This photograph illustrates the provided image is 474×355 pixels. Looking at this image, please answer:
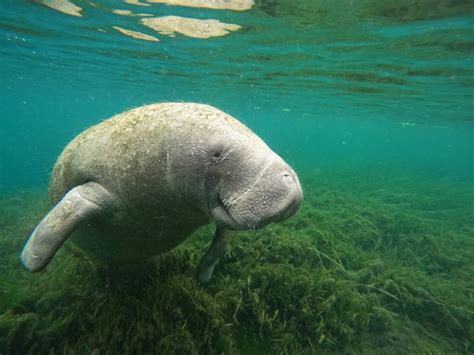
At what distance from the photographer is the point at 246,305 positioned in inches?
165

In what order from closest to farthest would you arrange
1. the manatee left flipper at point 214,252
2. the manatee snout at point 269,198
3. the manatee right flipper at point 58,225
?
1. the manatee snout at point 269,198
2. the manatee right flipper at point 58,225
3. the manatee left flipper at point 214,252

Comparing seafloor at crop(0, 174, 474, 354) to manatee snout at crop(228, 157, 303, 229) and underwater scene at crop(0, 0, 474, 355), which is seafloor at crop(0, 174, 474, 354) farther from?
manatee snout at crop(228, 157, 303, 229)

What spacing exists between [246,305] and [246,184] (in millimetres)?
2403

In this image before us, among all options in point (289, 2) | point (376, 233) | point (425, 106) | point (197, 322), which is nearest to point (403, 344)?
point (197, 322)

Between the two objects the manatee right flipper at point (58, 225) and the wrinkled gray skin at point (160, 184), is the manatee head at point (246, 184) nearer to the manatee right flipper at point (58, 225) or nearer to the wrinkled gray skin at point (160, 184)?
the wrinkled gray skin at point (160, 184)

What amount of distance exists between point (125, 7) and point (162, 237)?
10032mm

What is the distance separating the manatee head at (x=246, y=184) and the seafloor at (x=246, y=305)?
5.71ft

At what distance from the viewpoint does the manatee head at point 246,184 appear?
2.29 metres

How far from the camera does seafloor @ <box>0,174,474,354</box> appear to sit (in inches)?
139

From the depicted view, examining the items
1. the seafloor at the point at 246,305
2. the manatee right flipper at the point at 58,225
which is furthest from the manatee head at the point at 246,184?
the seafloor at the point at 246,305

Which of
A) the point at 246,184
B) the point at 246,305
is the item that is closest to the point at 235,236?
the point at 246,305

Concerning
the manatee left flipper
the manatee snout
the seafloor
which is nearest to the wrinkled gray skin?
the manatee snout

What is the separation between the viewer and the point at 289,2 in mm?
9273

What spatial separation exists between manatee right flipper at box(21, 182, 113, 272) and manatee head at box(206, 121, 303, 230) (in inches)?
44.6
